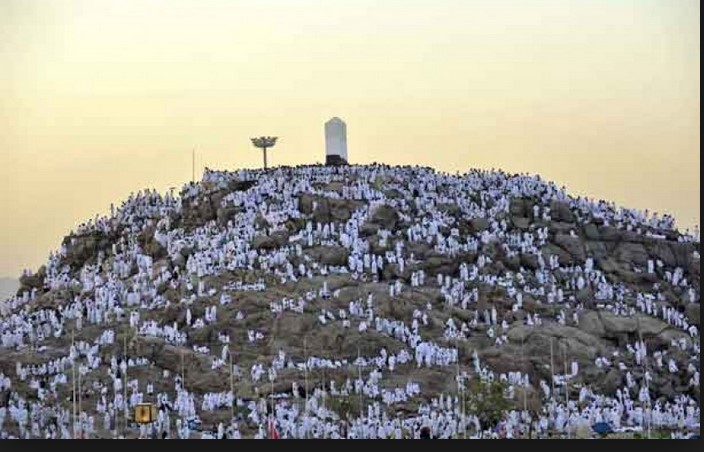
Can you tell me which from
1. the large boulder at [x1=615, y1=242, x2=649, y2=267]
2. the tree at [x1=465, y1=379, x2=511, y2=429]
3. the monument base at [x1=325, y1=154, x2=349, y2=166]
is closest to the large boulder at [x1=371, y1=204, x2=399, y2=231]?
the monument base at [x1=325, y1=154, x2=349, y2=166]

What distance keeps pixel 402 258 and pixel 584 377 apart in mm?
8538

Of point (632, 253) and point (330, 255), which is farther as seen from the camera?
point (632, 253)

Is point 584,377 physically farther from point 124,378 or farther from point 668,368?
point 124,378

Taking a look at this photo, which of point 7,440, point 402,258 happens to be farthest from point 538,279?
point 7,440

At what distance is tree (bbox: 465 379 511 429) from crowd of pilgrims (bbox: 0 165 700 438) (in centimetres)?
26

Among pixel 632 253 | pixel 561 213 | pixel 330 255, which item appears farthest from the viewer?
pixel 561 213

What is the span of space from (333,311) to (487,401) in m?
7.39

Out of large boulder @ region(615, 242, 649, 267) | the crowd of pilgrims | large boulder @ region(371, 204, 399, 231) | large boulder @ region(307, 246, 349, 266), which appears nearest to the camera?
the crowd of pilgrims

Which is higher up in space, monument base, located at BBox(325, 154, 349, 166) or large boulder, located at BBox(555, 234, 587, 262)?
monument base, located at BBox(325, 154, 349, 166)

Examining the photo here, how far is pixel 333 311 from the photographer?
51.3 meters

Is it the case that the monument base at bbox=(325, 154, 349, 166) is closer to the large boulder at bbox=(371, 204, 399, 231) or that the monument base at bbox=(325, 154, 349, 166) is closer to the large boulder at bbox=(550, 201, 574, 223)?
the large boulder at bbox=(371, 204, 399, 231)

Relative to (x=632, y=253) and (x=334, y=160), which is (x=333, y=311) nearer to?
(x=334, y=160)

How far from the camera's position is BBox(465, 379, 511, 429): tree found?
4416 centimetres

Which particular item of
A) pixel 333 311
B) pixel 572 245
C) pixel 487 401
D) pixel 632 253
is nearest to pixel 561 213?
pixel 572 245
